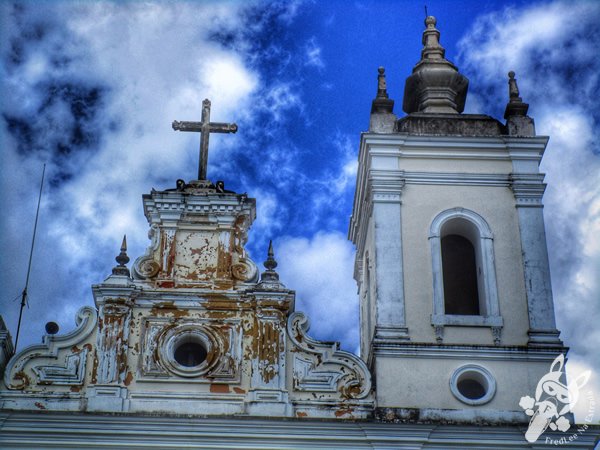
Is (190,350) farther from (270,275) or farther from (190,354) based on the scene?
(270,275)

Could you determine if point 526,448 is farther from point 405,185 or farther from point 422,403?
point 405,185

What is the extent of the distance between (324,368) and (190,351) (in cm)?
190

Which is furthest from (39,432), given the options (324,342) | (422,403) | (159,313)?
(422,403)

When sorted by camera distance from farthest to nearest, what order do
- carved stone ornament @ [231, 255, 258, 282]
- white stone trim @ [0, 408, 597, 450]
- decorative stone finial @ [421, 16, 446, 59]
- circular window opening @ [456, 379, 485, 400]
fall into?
decorative stone finial @ [421, 16, 446, 59] < carved stone ornament @ [231, 255, 258, 282] < circular window opening @ [456, 379, 485, 400] < white stone trim @ [0, 408, 597, 450]

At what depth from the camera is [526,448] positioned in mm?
16609

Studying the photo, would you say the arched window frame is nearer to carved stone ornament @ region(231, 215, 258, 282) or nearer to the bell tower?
the bell tower

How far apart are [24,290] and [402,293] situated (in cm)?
574

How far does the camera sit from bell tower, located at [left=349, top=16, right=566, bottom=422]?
17.4m

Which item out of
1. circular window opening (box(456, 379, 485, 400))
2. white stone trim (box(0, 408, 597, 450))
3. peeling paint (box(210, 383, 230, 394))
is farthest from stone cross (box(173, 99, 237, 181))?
circular window opening (box(456, 379, 485, 400))

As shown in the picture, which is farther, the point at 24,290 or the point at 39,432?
the point at 24,290

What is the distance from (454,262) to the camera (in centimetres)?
1917

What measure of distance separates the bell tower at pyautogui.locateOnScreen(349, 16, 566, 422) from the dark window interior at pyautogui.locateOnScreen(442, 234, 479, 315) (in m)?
0.02

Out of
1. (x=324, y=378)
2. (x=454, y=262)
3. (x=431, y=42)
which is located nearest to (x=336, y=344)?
(x=324, y=378)

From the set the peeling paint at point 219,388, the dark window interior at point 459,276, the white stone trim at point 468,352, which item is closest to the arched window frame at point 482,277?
the dark window interior at point 459,276
